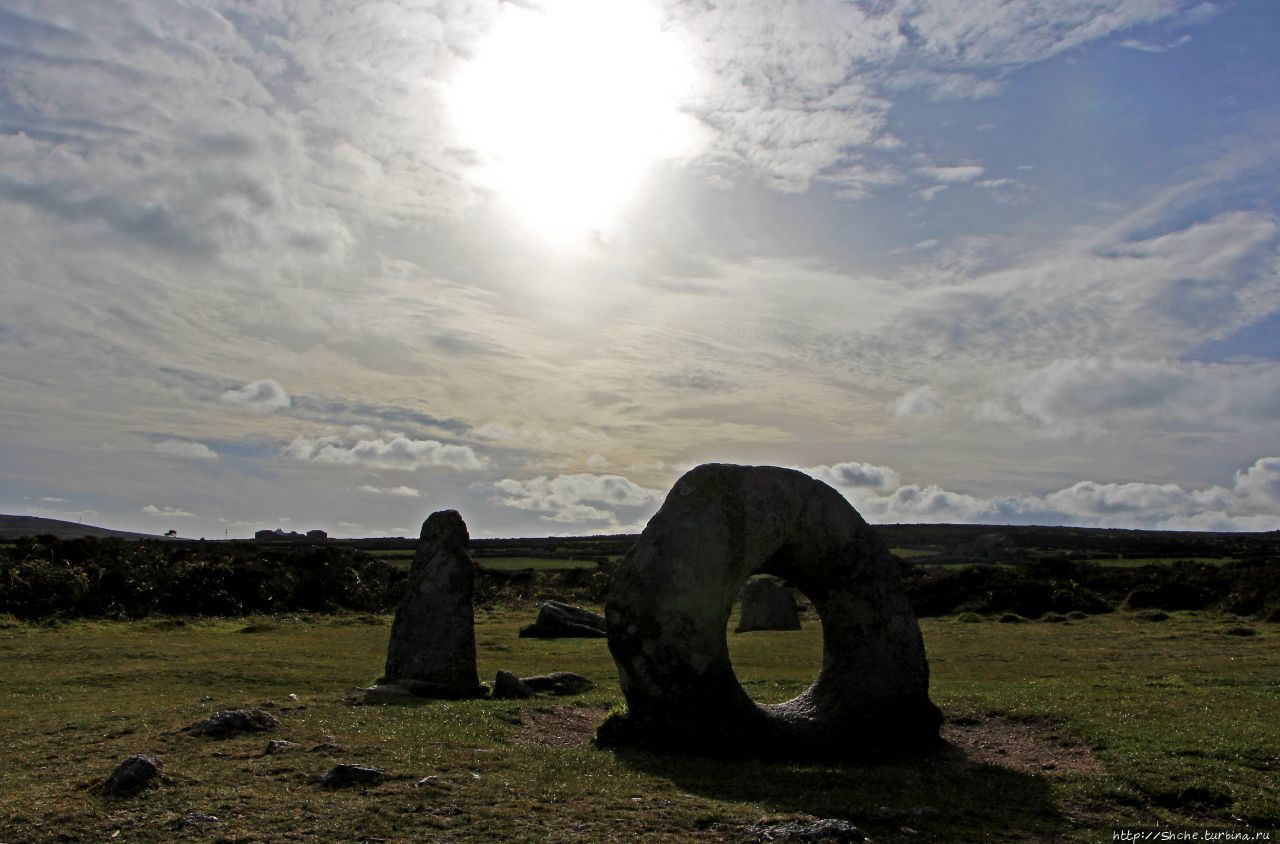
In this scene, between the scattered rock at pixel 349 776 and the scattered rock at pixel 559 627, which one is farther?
the scattered rock at pixel 559 627

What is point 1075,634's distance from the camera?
118 ft

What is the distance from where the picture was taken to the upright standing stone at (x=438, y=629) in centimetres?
1939

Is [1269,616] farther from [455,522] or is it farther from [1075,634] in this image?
[455,522]

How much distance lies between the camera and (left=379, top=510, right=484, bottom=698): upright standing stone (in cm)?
1939

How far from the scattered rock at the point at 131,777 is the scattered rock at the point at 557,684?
10.3m

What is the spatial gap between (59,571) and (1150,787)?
135 feet

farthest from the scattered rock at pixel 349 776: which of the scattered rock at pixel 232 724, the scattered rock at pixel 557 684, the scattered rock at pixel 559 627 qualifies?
the scattered rock at pixel 559 627

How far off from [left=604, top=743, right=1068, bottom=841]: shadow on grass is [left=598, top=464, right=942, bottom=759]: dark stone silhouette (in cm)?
55

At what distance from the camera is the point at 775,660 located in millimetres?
28938

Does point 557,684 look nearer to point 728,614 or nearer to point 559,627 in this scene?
point 728,614

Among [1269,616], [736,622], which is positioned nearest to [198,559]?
[736,622]

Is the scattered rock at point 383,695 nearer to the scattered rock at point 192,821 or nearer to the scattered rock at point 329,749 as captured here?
the scattered rock at point 329,749

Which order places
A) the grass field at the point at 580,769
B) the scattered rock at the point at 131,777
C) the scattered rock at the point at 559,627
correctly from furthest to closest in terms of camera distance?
1. the scattered rock at the point at 559,627
2. the scattered rock at the point at 131,777
3. the grass field at the point at 580,769

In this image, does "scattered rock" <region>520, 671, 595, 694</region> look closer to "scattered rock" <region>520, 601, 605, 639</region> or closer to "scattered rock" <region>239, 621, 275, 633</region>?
"scattered rock" <region>520, 601, 605, 639</region>
